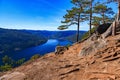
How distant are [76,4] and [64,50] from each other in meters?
17.5

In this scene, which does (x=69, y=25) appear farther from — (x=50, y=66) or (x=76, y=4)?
(x=50, y=66)

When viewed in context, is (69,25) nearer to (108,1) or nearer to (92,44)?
(108,1)

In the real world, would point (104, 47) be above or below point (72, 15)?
below

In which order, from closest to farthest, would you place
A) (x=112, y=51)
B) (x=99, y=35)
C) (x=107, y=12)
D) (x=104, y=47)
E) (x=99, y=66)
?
(x=99, y=66), (x=112, y=51), (x=104, y=47), (x=99, y=35), (x=107, y=12)

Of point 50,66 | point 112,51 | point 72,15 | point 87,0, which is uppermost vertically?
point 87,0

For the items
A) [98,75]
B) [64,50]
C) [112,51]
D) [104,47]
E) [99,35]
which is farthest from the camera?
[64,50]

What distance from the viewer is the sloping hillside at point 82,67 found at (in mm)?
17250

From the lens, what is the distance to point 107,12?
53125mm

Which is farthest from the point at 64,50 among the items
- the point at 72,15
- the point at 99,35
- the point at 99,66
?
the point at 72,15

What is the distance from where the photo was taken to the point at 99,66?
18.3 metres

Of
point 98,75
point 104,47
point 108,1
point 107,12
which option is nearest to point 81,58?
point 104,47

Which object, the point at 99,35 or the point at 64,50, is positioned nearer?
the point at 99,35

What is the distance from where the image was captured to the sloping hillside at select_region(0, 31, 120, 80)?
56.6ft

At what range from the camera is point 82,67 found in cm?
1942
